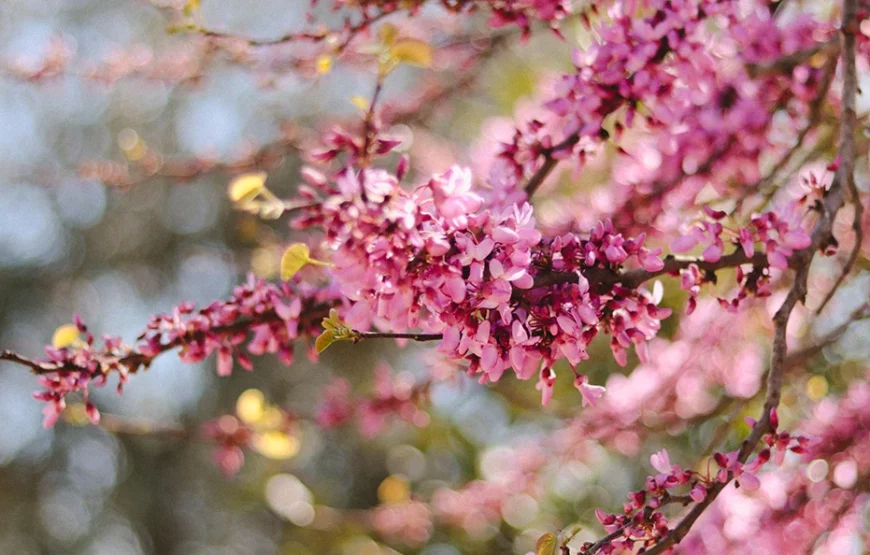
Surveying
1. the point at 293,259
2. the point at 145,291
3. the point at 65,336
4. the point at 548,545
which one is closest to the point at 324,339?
the point at 293,259

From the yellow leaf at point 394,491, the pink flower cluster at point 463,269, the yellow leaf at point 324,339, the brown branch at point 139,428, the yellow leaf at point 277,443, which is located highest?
the pink flower cluster at point 463,269

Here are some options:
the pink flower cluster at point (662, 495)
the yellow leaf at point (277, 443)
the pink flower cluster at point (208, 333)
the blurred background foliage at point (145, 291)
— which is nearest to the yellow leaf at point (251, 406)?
the yellow leaf at point (277, 443)

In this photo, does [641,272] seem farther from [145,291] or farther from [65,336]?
[145,291]

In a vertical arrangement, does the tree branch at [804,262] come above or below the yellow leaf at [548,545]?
above

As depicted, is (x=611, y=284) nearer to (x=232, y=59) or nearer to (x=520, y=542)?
(x=232, y=59)

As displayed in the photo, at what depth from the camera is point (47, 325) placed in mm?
3635

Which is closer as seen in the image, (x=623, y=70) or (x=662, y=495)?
(x=662, y=495)

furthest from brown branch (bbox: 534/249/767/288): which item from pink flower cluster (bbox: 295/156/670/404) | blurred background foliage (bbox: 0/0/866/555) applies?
blurred background foliage (bbox: 0/0/866/555)

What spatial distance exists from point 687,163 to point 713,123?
9 cm

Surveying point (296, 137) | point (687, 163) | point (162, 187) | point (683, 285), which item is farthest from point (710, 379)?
point (162, 187)

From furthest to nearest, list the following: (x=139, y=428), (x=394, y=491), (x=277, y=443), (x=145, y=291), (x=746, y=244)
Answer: (x=145, y=291) < (x=394, y=491) < (x=277, y=443) < (x=139, y=428) < (x=746, y=244)

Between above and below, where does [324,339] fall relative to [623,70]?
below

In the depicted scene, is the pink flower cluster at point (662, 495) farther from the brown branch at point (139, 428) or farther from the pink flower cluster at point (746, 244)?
the brown branch at point (139, 428)

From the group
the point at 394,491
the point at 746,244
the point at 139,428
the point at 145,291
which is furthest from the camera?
the point at 145,291
